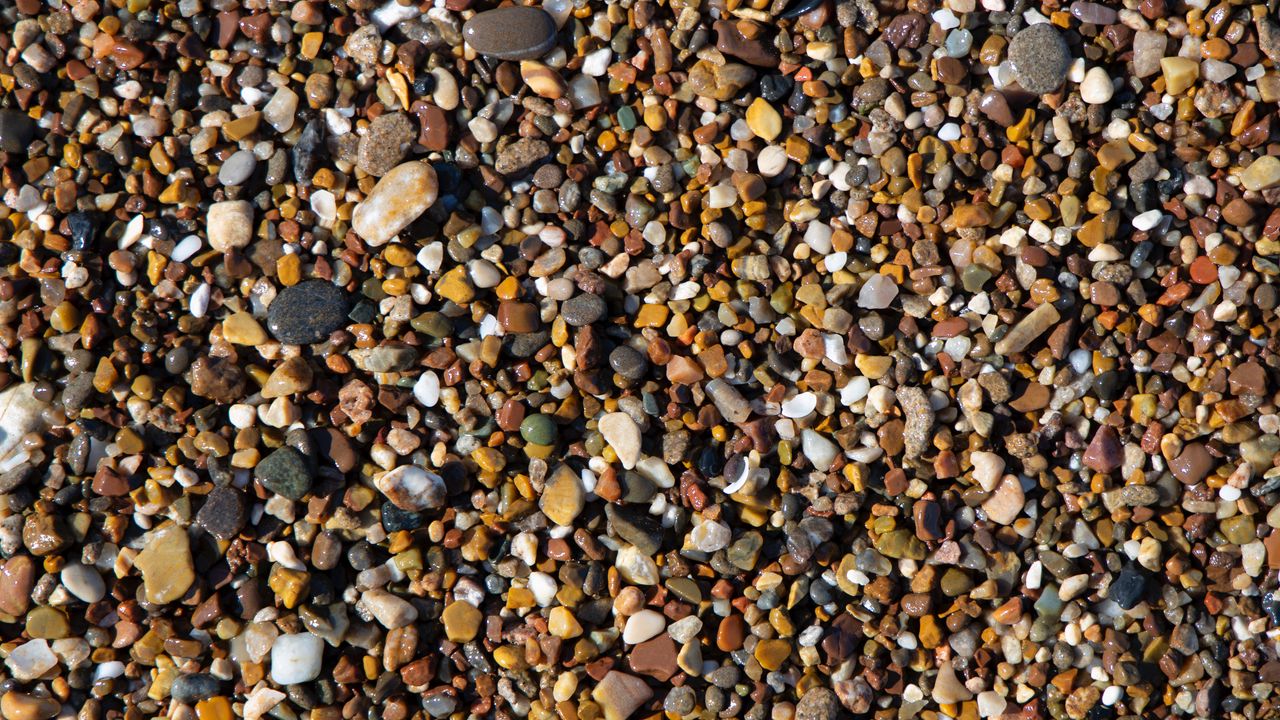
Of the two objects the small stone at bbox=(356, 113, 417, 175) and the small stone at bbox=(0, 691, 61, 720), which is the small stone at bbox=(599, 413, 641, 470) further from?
the small stone at bbox=(0, 691, 61, 720)

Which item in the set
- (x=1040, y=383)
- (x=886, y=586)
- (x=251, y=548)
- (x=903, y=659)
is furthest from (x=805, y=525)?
(x=251, y=548)

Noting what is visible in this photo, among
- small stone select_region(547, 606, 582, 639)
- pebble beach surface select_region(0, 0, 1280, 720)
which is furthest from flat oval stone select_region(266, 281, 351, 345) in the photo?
small stone select_region(547, 606, 582, 639)

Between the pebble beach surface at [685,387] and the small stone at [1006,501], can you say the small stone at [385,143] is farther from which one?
the small stone at [1006,501]

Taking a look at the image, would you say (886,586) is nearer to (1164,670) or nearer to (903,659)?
(903,659)

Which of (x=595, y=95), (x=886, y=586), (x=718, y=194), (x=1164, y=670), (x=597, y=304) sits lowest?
(x=1164, y=670)

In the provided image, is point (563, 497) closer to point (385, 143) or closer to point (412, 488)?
point (412, 488)

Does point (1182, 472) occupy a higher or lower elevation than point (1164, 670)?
higher
